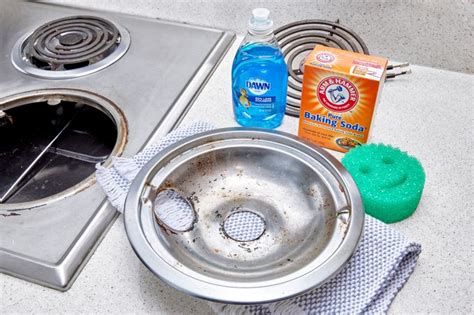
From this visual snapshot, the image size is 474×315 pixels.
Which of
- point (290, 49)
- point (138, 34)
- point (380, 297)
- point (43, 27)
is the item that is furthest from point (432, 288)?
point (43, 27)

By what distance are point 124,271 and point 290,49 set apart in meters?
0.49

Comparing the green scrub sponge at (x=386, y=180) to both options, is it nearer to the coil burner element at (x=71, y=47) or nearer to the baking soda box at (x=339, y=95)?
the baking soda box at (x=339, y=95)

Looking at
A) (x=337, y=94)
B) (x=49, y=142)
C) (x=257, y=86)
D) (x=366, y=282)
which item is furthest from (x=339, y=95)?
(x=49, y=142)

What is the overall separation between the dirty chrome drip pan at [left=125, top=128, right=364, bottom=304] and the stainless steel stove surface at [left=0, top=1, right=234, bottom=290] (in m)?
0.14

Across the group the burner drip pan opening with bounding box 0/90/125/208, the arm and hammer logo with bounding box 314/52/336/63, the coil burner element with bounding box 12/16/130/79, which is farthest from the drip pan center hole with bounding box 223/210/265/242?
the coil burner element with bounding box 12/16/130/79

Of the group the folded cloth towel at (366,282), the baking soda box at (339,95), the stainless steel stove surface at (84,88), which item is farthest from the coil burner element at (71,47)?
the folded cloth towel at (366,282)

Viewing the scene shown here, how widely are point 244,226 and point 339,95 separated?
0.22m

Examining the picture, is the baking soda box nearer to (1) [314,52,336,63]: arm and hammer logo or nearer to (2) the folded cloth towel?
(1) [314,52,336,63]: arm and hammer logo

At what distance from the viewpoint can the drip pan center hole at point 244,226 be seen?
2.04ft

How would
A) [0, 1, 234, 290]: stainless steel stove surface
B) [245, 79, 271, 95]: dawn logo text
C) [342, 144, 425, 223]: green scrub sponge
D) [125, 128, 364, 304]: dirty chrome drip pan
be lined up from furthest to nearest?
[0, 1, 234, 290]: stainless steel stove surface → [245, 79, 271, 95]: dawn logo text → [342, 144, 425, 223]: green scrub sponge → [125, 128, 364, 304]: dirty chrome drip pan

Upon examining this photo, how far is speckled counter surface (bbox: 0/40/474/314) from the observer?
22.0 inches

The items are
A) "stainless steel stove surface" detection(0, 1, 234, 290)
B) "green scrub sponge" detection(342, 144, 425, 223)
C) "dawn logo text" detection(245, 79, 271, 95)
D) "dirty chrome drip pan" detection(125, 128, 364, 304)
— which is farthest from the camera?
"stainless steel stove surface" detection(0, 1, 234, 290)

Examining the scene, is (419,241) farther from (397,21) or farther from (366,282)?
(397,21)

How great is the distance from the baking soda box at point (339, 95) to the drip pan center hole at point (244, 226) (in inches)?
6.6
